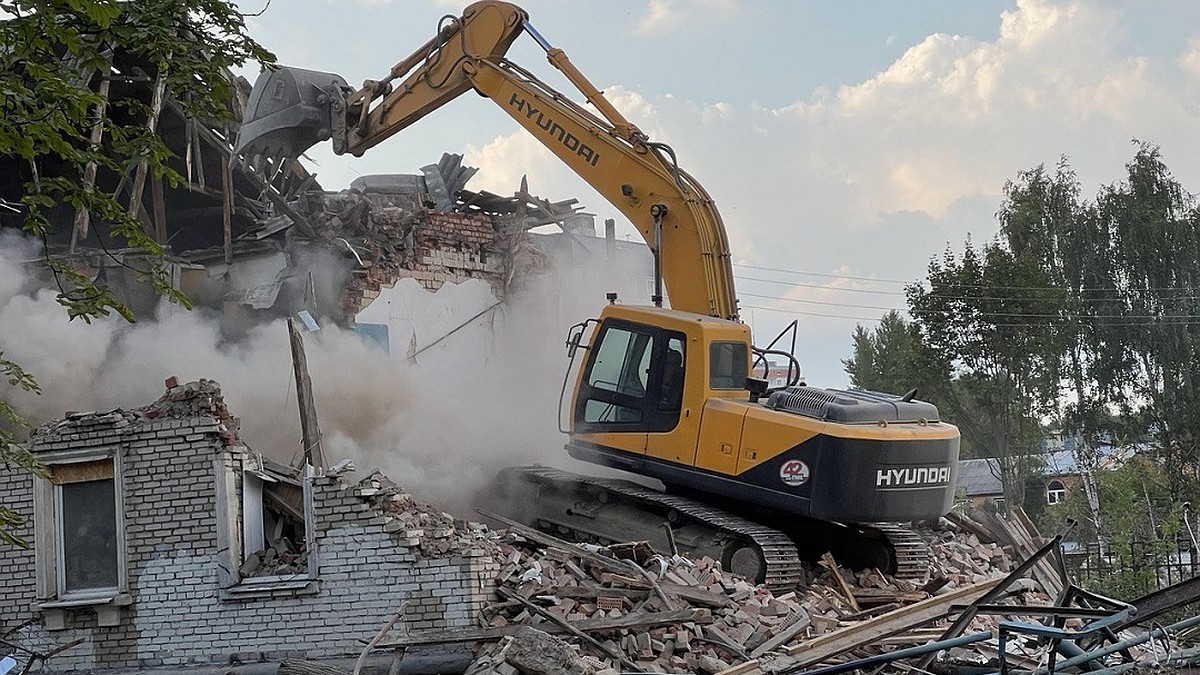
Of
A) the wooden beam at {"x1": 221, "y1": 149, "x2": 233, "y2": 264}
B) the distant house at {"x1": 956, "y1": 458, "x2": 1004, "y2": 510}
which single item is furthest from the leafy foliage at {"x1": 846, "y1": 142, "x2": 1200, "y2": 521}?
the wooden beam at {"x1": 221, "y1": 149, "x2": 233, "y2": 264}

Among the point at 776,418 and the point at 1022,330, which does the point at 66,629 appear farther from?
the point at 1022,330

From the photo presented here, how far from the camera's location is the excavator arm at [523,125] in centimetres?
1303

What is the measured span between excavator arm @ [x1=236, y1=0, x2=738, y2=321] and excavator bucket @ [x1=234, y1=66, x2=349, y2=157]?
0.01m

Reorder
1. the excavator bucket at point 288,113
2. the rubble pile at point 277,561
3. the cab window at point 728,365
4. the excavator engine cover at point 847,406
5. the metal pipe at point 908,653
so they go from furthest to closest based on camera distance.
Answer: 1. the excavator bucket at point 288,113
2. the cab window at point 728,365
3. the excavator engine cover at point 847,406
4. the rubble pile at point 277,561
5. the metal pipe at point 908,653

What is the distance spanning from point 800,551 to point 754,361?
179cm

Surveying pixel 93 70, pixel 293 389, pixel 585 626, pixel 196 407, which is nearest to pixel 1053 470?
pixel 293 389

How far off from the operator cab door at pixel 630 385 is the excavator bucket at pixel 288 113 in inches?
163

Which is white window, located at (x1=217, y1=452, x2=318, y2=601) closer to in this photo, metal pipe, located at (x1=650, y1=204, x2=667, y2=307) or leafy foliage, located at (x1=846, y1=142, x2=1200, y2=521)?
metal pipe, located at (x1=650, y1=204, x2=667, y2=307)

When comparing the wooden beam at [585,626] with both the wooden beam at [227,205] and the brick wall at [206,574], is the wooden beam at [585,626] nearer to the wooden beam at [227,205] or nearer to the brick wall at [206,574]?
the brick wall at [206,574]

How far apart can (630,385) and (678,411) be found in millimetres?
577

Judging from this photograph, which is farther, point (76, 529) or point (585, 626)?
point (76, 529)

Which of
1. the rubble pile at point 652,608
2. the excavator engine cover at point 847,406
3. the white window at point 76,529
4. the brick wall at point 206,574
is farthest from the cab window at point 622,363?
the white window at point 76,529

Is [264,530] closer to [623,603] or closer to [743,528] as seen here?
[623,603]

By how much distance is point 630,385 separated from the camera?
41.2 ft
